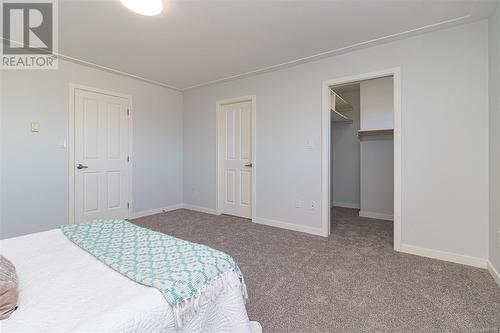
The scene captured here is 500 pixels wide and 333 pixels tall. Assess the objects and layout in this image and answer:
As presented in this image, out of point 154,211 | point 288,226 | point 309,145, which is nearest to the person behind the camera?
point 309,145

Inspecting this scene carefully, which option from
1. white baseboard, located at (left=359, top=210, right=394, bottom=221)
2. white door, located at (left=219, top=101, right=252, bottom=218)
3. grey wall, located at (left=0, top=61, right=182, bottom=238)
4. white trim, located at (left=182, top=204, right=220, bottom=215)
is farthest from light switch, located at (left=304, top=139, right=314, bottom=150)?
grey wall, located at (left=0, top=61, right=182, bottom=238)

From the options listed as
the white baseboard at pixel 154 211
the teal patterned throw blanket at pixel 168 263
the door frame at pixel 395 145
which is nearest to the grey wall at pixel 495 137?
the door frame at pixel 395 145

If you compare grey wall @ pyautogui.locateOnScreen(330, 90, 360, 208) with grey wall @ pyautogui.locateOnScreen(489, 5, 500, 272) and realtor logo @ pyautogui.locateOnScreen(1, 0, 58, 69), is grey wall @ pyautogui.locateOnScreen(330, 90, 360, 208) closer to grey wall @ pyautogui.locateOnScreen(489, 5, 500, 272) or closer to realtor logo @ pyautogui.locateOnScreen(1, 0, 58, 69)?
grey wall @ pyautogui.locateOnScreen(489, 5, 500, 272)

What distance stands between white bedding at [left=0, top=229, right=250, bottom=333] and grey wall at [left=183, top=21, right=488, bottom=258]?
7.97ft

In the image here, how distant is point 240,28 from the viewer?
250 centimetres

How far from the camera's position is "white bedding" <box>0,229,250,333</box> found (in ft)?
2.49

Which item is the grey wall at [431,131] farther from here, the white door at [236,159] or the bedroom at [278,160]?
the white door at [236,159]

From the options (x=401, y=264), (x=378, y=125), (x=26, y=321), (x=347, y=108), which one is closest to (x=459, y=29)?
(x=378, y=125)

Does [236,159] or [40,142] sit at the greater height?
[40,142]

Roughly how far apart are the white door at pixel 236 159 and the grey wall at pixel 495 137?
2.90 meters

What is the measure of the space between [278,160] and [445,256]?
2.23 m

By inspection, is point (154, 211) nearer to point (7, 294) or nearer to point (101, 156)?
point (101, 156)

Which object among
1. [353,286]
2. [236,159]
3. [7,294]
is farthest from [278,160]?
[7,294]

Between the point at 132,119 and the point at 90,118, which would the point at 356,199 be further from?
the point at 90,118
